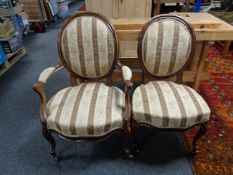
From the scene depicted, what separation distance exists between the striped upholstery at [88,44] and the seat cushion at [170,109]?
14.9 inches

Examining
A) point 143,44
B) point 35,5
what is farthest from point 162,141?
point 35,5

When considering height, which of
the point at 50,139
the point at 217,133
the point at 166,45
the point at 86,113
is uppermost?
the point at 166,45

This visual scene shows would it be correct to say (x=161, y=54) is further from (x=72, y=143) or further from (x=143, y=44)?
(x=72, y=143)

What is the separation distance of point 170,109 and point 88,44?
0.71 meters

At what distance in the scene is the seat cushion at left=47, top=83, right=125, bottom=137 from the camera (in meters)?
1.07

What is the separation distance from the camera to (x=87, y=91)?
128cm

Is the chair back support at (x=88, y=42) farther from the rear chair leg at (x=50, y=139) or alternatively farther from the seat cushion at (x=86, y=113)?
the rear chair leg at (x=50, y=139)

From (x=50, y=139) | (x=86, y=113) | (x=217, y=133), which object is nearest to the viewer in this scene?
(x=86, y=113)

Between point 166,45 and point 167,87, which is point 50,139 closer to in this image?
point 167,87

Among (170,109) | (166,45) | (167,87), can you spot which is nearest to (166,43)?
(166,45)

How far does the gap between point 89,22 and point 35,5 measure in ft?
11.8

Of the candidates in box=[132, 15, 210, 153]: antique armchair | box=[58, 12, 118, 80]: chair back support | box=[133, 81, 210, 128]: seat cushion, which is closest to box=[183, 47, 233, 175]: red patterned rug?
box=[132, 15, 210, 153]: antique armchair

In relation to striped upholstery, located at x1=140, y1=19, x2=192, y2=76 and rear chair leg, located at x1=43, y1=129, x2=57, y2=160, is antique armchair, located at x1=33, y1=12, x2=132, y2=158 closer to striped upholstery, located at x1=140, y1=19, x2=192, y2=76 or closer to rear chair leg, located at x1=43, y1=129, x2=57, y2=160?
rear chair leg, located at x1=43, y1=129, x2=57, y2=160

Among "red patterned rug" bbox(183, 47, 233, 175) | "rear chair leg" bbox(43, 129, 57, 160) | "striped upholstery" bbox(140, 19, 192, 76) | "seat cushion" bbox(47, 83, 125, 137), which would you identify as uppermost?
"striped upholstery" bbox(140, 19, 192, 76)
